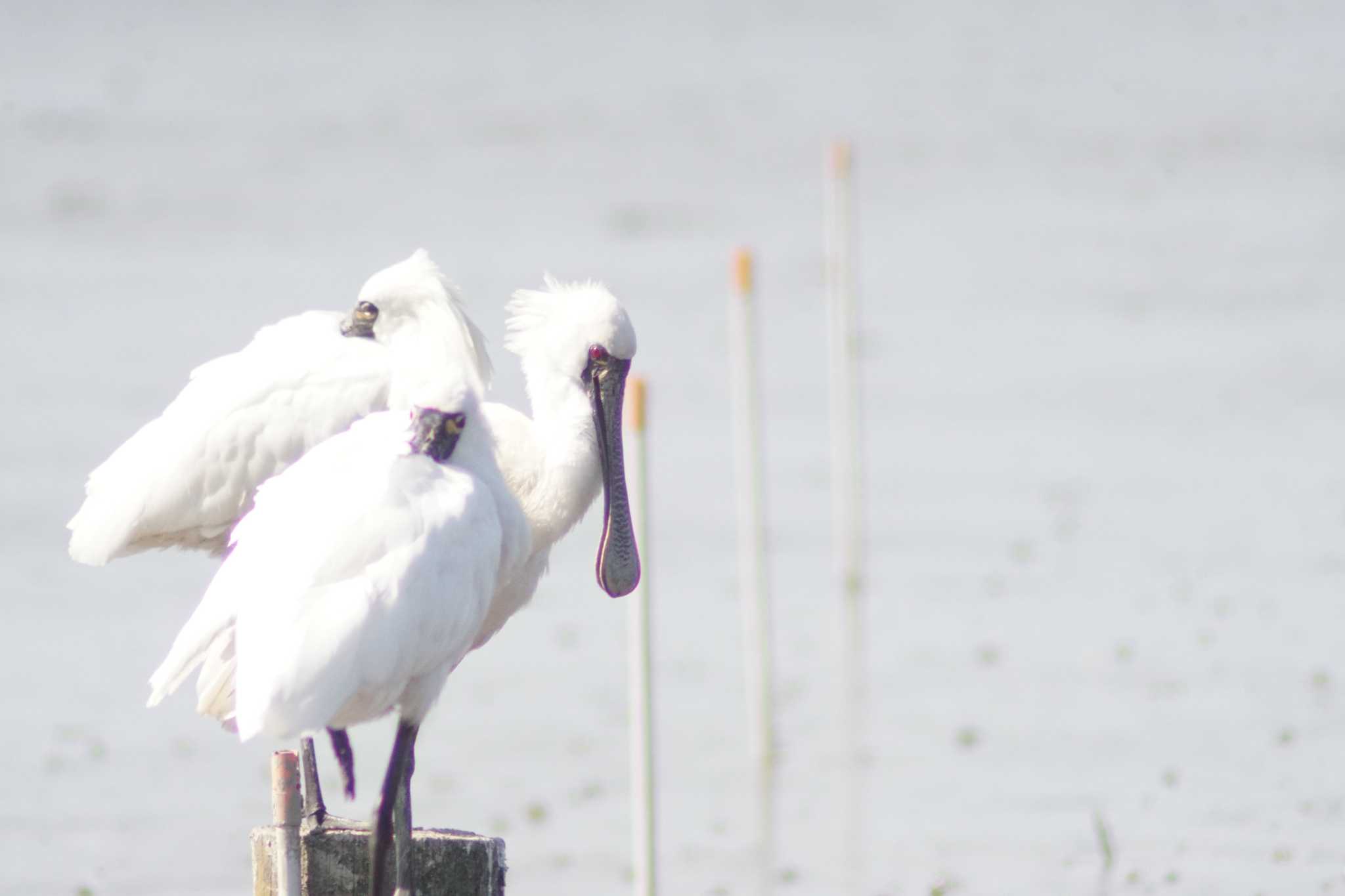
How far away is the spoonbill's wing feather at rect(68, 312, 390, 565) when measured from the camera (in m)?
6.70

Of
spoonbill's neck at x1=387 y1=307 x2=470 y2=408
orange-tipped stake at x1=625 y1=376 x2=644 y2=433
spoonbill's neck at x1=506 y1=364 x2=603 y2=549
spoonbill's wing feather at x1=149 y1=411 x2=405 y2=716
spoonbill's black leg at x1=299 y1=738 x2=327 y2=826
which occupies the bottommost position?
spoonbill's black leg at x1=299 y1=738 x2=327 y2=826

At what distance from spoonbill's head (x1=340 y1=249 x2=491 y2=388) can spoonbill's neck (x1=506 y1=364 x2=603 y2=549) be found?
0.67ft

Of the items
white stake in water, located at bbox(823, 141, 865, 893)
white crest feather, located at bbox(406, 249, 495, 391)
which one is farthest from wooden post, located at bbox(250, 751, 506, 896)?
white stake in water, located at bbox(823, 141, 865, 893)

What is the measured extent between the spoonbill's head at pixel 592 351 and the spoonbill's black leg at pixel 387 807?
1032 mm

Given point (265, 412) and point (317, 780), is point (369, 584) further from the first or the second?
point (265, 412)

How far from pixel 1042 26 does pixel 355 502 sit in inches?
1209

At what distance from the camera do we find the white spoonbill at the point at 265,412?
6668mm

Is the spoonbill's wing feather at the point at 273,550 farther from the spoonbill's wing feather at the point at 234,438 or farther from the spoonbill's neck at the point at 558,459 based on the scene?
the spoonbill's wing feather at the point at 234,438

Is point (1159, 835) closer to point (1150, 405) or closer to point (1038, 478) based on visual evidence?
point (1038, 478)

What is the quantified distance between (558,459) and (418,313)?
66cm

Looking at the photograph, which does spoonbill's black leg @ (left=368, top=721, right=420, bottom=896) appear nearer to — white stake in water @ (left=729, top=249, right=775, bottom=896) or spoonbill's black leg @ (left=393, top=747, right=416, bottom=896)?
spoonbill's black leg @ (left=393, top=747, right=416, bottom=896)

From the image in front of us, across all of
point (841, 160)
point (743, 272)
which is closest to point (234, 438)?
point (743, 272)

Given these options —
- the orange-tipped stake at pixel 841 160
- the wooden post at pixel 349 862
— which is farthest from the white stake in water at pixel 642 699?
the orange-tipped stake at pixel 841 160

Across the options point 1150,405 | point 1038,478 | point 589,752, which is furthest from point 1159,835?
point 1150,405
